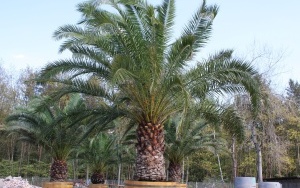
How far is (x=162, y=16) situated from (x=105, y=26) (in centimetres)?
172

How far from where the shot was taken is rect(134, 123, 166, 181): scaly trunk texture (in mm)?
11875

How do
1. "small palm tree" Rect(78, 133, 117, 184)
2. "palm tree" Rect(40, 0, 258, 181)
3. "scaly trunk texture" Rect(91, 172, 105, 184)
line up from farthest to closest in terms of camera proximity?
"scaly trunk texture" Rect(91, 172, 105, 184)
"small palm tree" Rect(78, 133, 117, 184)
"palm tree" Rect(40, 0, 258, 181)

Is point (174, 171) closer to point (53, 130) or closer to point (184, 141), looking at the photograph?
point (184, 141)

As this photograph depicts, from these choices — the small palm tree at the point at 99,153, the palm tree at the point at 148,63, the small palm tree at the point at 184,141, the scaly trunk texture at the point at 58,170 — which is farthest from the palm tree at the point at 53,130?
the palm tree at the point at 148,63

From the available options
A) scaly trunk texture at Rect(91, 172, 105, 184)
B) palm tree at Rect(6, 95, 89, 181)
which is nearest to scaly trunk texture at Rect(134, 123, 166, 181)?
palm tree at Rect(6, 95, 89, 181)

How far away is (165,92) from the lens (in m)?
11.5

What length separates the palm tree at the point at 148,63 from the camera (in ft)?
36.5

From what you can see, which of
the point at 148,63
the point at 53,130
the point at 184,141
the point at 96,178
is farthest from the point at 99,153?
the point at 148,63

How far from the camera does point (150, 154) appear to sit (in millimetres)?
12055

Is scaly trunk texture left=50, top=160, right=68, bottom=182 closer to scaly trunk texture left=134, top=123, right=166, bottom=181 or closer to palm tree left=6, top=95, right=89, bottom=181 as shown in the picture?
palm tree left=6, top=95, right=89, bottom=181

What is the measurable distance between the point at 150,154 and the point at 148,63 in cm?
289

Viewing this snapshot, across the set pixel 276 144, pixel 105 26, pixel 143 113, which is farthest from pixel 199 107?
pixel 276 144

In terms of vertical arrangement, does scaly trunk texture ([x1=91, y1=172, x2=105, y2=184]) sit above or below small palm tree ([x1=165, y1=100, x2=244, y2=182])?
below

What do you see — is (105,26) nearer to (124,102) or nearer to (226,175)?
(124,102)
